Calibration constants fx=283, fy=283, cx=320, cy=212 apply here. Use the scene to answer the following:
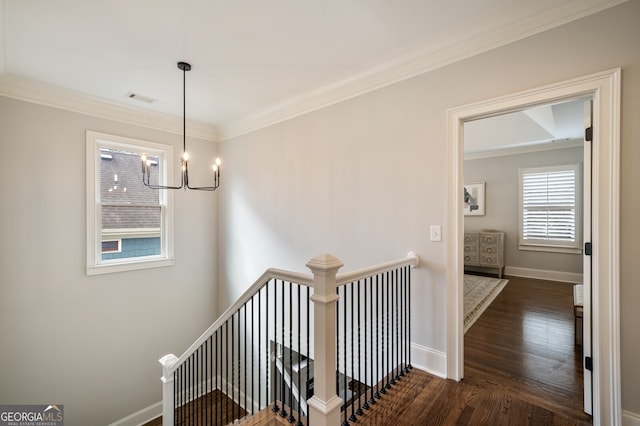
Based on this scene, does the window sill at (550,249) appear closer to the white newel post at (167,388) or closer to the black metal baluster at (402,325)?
the black metal baluster at (402,325)

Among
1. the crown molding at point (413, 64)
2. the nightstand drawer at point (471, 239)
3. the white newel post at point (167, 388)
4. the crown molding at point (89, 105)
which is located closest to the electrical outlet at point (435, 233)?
the crown molding at point (413, 64)

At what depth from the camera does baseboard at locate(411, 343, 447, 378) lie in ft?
7.52

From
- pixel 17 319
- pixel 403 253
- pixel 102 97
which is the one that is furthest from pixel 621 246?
pixel 17 319

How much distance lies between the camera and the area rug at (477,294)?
12.5 ft

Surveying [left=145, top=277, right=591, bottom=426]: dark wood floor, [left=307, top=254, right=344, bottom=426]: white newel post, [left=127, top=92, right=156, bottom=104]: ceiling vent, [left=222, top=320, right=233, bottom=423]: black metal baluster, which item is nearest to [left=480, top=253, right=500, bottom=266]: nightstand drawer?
[left=145, top=277, right=591, bottom=426]: dark wood floor

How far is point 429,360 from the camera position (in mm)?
2369

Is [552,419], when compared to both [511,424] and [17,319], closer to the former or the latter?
[511,424]

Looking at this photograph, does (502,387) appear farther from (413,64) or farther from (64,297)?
(64,297)

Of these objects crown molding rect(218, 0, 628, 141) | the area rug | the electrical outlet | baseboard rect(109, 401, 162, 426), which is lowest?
baseboard rect(109, 401, 162, 426)

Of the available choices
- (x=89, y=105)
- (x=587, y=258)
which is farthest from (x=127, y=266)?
(x=587, y=258)

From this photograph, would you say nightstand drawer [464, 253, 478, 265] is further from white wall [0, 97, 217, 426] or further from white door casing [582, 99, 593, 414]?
white wall [0, 97, 217, 426]

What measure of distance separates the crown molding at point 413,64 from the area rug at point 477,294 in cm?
293

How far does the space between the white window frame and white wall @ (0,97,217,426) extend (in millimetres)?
81

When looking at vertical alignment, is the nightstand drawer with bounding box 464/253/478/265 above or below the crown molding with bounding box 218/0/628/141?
below
